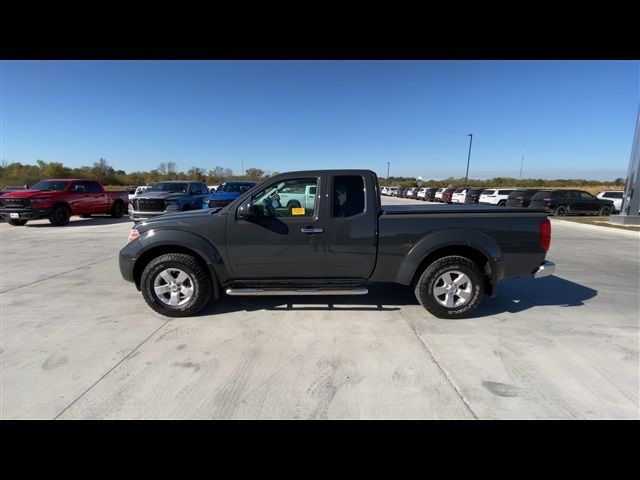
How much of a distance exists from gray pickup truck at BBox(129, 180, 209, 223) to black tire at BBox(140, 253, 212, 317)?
6965 millimetres

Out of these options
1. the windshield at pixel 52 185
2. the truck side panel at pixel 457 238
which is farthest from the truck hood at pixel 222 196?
the truck side panel at pixel 457 238

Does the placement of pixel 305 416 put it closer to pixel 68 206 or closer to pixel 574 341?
pixel 574 341

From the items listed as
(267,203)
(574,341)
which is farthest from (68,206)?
(574,341)

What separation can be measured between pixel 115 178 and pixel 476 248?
69586 millimetres

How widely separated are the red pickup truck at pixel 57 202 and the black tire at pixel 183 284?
12.3 metres

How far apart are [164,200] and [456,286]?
1050 cm

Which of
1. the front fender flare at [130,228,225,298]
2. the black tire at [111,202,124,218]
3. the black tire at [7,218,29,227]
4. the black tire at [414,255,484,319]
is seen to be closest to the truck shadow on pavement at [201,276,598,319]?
the black tire at [414,255,484,319]

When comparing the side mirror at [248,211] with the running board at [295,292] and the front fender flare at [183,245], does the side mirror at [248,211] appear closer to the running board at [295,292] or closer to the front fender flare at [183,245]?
the front fender flare at [183,245]

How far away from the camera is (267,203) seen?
3977 millimetres

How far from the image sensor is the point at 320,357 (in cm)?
296

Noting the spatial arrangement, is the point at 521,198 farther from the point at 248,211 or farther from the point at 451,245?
the point at 248,211

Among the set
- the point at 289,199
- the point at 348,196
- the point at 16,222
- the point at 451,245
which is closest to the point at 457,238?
the point at 451,245

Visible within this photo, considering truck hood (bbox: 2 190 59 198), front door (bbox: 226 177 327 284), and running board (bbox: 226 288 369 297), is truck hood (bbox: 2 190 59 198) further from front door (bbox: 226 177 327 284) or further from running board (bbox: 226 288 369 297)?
running board (bbox: 226 288 369 297)

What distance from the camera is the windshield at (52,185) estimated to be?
13062 millimetres
